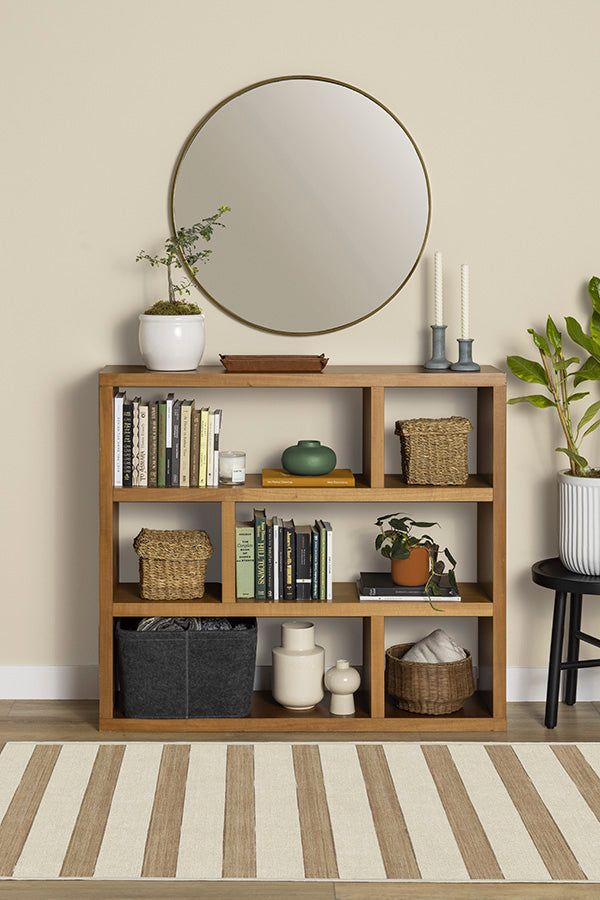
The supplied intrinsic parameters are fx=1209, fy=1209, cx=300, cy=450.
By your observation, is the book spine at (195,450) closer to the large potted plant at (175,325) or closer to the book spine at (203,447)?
the book spine at (203,447)

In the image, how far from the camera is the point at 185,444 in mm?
3605

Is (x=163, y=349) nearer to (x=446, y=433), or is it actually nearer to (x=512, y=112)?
(x=446, y=433)

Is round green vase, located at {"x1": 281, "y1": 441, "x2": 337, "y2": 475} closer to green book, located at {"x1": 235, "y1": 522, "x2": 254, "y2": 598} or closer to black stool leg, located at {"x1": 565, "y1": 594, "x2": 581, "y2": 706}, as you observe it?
green book, located at {"x1": 235, "y1": 522, "x2": 254, "y2": 598}

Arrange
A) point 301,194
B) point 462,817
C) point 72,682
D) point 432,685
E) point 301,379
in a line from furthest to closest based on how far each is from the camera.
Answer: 1. point 72,682
2. point 301,194
3. point 432,685
4. point 301,379
5. point 462,817

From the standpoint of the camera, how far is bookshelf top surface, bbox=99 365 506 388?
3.53 m

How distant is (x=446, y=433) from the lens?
143 inches

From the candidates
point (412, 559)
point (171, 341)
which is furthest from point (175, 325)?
point (412, 559)

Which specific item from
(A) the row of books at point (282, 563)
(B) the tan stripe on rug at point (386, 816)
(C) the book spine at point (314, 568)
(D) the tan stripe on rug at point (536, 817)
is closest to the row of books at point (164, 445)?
(A) the row of books at point (282, 563)

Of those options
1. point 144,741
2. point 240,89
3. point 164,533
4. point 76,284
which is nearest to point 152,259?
point 76,284

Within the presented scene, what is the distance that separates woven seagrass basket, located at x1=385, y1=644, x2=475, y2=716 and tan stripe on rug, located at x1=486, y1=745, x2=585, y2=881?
24 centimetres

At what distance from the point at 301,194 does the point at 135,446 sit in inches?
37.4

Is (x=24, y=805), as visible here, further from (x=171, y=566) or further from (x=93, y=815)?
(x=171, y=566)

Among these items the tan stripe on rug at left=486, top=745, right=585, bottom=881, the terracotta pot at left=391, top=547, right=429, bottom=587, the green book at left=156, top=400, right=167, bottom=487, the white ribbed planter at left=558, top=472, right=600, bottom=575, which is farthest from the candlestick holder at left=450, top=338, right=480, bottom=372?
the tan stripe on rug at left=486, top=745, right=585, bottom=881

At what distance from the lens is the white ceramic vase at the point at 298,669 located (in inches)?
145
